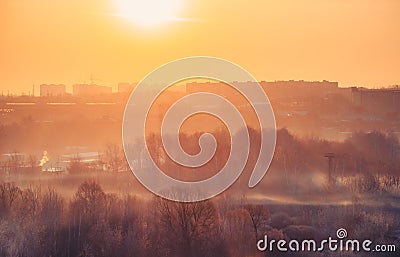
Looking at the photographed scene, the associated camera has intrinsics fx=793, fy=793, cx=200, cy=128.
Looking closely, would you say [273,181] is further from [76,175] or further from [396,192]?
[76,175]

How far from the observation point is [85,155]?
7309 millimetres

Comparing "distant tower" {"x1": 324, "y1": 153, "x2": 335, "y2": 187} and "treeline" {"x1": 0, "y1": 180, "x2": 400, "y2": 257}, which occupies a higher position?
"distant tower" {"x1": 324, "y1": 153, "x2": 335, "y2": 187}

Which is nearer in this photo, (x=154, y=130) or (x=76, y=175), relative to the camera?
(x=76, y=175)

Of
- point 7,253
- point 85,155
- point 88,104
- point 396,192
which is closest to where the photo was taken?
point 7,253

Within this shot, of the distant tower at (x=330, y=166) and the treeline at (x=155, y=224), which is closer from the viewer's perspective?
the treeline at (x=155, y=224)

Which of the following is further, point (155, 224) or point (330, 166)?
point (330, 166)

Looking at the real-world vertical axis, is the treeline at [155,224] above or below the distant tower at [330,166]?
below

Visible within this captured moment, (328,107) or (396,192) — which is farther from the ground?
(328,107)

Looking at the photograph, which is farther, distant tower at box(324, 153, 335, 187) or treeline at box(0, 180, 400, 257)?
distant tower at box(324, 153, 335, 187)

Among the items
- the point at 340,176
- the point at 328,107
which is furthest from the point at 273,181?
the point at 328,107

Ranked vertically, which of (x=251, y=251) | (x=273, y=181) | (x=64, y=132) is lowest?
(x=251, y=251)

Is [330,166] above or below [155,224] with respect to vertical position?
above

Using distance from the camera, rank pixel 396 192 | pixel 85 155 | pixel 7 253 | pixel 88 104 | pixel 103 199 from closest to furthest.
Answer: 1. pixel 7 253
2. pixel 103 199
3. pixel 396 192
4. pixel 85 155
5. pixel 88 104

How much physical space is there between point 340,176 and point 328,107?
134cm
